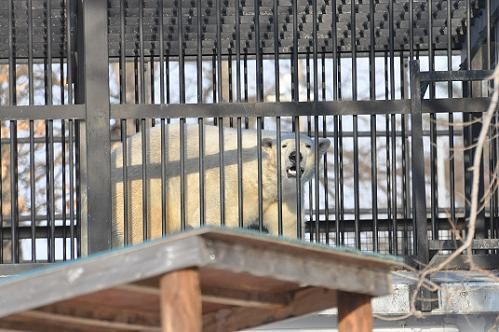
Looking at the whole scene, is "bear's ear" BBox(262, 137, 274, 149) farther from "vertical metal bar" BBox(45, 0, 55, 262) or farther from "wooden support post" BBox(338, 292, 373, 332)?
"wooden support post" BBox(338, 292, 373, 332)

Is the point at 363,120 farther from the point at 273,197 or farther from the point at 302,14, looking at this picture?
the point at 302,14

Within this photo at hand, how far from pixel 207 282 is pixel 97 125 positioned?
9.22 ft

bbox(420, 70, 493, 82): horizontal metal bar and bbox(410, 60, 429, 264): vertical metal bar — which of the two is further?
bbox(410, 60, 429, 264): vertical metal bar

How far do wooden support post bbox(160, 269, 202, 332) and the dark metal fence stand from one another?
1825mm

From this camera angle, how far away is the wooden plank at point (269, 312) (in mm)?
4910

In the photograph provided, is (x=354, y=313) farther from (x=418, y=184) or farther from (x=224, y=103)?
(x=224, y=103)

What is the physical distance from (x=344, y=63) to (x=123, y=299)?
15996mm

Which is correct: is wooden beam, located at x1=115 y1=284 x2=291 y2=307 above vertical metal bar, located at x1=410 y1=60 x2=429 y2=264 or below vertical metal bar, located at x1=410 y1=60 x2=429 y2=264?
below

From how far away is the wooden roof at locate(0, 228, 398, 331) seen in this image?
3.94m

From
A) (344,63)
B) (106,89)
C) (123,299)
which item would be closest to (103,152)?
(106,89)

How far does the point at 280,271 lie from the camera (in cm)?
419

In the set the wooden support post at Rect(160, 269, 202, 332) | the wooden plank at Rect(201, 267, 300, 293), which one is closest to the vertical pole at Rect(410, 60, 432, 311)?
the wooden plank at Rect(201, 267, 300, 293)

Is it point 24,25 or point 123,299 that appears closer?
point 123,299

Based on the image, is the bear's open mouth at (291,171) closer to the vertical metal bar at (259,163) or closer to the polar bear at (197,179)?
the polar bear at (197,179)
